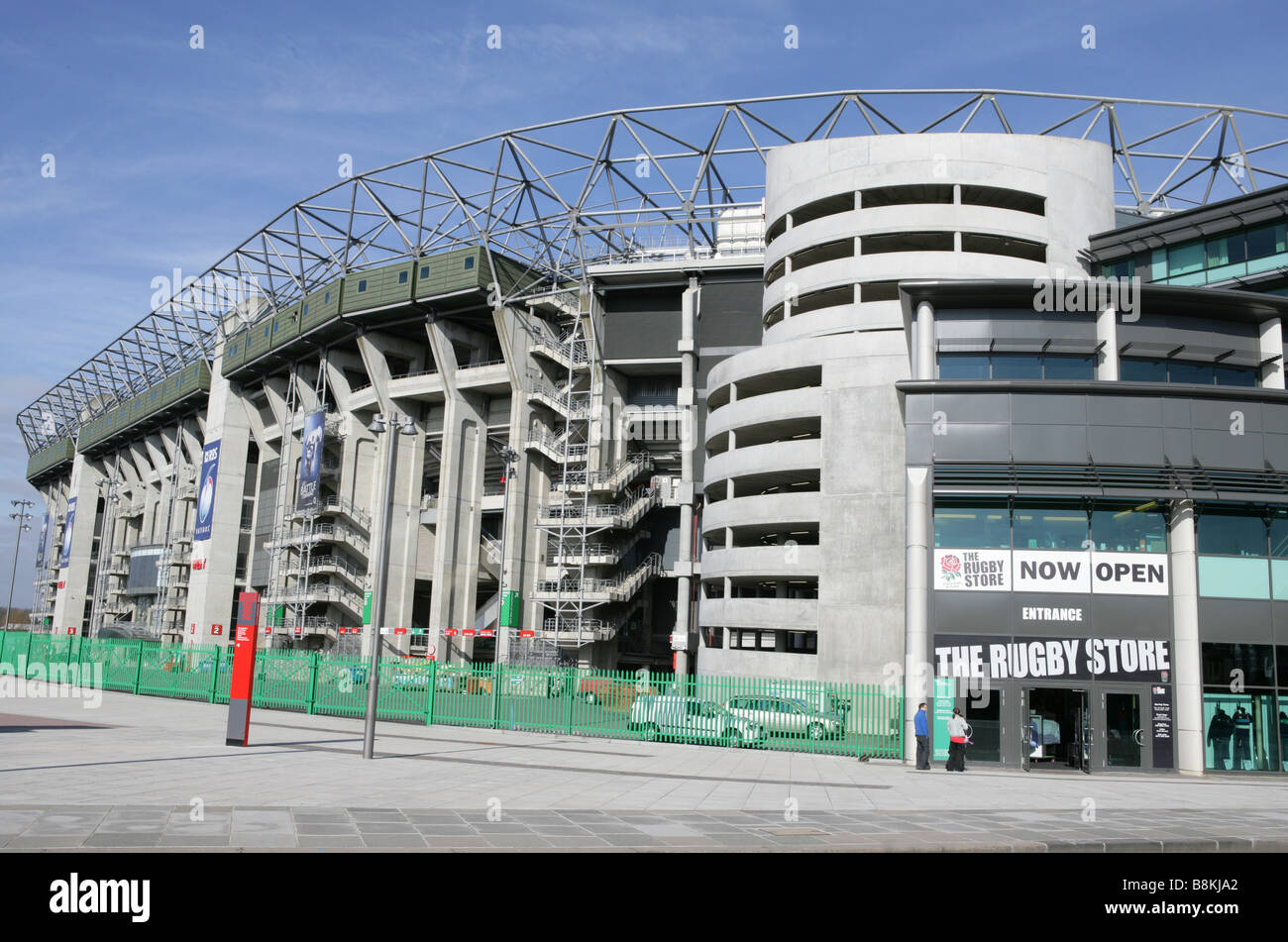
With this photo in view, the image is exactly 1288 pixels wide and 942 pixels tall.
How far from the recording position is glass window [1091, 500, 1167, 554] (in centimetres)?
2753

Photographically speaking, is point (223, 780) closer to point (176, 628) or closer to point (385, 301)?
point (385, 301)

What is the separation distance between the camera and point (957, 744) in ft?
82.3

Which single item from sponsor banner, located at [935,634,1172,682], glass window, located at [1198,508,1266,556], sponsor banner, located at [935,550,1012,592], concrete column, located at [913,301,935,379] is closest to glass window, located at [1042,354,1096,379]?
concrete column, located at [913,301,935,379]

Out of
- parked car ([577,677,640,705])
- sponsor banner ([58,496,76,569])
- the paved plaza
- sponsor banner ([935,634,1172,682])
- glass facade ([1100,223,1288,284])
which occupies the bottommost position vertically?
the paved plaza

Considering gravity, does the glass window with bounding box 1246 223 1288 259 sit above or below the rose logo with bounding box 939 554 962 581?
above

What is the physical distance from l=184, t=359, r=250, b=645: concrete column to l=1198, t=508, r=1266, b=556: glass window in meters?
71.4

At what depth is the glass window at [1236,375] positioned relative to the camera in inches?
1280

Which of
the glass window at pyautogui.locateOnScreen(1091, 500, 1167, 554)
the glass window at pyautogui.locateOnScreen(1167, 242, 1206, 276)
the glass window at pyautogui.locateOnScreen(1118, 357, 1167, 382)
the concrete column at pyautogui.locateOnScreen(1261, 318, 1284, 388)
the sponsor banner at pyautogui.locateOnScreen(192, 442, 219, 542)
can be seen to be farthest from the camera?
the sponsor banner at pyautogui.locateOnScreen(192, 442, 219, 542)

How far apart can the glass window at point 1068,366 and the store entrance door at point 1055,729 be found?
1043 cm

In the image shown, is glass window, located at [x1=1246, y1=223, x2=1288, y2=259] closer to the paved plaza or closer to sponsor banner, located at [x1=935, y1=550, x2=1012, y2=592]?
sponsor banner, located at [x1=935, y1=550, x2=1012, y2=592]

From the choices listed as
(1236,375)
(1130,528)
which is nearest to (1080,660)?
(1130,528)
